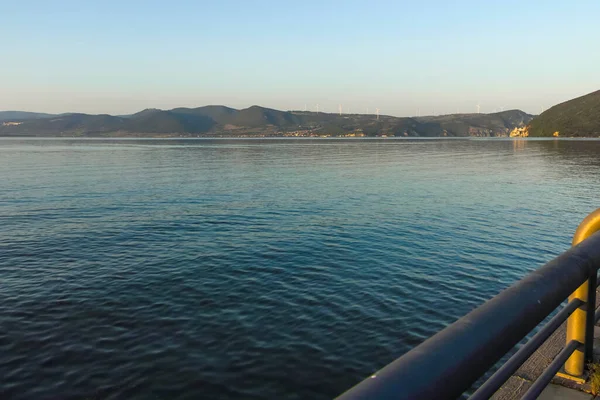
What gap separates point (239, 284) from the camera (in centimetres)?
2097

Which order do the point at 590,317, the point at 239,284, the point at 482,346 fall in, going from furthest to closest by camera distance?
the point at 239,284, the point at 590,317, the point at 482,346

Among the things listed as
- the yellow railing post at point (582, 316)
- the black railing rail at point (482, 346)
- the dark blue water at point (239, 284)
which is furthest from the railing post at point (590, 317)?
the dark blue water at point (239, 284)

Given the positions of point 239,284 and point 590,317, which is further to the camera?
point 239,284

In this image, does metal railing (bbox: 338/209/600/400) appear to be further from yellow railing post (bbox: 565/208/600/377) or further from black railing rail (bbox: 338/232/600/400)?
yellow railing post (bbox: 565/208/600/377)

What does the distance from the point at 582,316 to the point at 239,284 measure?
17770 mm

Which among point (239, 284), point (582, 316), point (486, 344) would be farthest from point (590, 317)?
point (239, 284)

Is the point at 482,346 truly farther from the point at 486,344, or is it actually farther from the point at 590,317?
the point at 590,317

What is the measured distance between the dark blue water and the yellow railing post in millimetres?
8873

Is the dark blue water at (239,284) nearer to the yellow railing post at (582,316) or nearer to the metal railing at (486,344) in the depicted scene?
the yellow railing post at (582,316)

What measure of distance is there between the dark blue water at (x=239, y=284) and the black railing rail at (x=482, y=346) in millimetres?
10740

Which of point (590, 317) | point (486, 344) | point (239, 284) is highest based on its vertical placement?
point (486, 344)

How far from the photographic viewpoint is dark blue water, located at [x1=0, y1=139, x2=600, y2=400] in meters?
13.7

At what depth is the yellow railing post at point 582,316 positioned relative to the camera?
14.3 ft

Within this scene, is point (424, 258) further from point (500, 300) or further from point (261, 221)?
point (500, 300)
